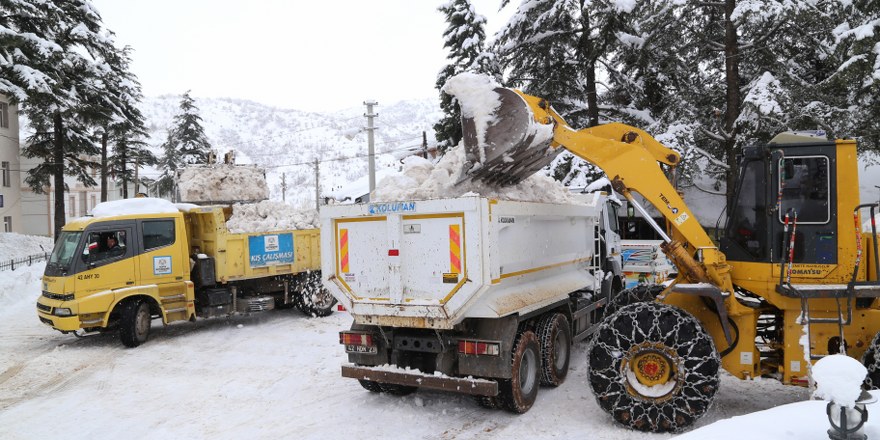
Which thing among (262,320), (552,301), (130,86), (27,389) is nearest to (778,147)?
(552,301)

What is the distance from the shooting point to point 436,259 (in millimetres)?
5906

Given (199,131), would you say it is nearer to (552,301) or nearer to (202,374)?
(202,374)

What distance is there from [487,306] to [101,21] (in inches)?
1079

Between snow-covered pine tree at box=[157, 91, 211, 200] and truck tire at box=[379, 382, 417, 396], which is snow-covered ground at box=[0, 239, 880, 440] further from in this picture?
snow-covered pine tree at box=[157, 91, 211, 200]

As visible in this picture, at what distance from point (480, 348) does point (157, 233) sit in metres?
7.70

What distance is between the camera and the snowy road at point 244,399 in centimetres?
595

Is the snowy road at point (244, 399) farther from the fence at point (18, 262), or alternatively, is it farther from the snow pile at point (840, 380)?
the fence at point (18, 262)

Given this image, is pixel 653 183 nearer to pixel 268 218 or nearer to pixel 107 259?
pixel 268 218

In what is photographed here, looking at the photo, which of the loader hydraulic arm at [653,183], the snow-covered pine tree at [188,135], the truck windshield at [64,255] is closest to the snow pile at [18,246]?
the snow-covered pine tree at [188,135]

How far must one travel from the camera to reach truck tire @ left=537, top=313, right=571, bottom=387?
686 centimetres

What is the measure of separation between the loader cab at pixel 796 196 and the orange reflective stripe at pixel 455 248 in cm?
294

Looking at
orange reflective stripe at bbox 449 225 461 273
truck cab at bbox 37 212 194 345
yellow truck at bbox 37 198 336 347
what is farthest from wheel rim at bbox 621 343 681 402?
truck cab at bbox 37 212 194 345

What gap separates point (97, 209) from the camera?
35.4ft

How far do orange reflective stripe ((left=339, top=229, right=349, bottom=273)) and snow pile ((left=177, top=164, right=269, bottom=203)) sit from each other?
9224mm
